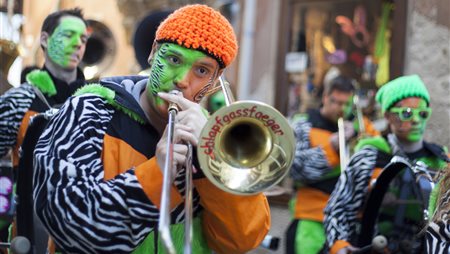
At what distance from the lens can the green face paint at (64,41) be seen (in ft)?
16.8

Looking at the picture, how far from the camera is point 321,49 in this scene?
346 inches

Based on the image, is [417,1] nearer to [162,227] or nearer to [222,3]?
[222,3]

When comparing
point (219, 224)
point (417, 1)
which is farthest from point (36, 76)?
point (417, 1)

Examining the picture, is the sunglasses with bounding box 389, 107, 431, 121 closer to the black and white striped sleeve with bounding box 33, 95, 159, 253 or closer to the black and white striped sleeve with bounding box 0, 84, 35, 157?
the black and white striped sleeve with bounding box 0, 84, 35, 157

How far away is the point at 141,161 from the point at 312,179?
141 inches

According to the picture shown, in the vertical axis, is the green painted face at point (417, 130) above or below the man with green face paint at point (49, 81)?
below

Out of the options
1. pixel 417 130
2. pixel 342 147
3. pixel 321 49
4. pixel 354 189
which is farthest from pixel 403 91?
pixel 321 49

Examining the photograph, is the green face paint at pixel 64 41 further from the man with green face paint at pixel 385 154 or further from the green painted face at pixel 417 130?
the green painted face at pixel 417 130

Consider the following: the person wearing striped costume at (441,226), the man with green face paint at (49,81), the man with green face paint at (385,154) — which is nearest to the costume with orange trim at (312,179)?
the man with green face paint at (385,154)

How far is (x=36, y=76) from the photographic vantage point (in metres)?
5.07

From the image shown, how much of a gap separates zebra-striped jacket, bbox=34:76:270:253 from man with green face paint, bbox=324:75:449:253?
208 centimetres

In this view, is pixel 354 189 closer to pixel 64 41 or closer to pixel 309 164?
pixel 309 164

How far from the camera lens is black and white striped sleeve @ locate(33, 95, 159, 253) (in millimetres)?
2590

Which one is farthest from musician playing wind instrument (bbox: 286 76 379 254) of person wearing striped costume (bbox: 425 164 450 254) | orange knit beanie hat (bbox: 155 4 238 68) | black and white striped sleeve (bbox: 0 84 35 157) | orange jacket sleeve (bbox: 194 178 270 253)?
orange knit beanie hat (bbox: 155 4 238 68)
